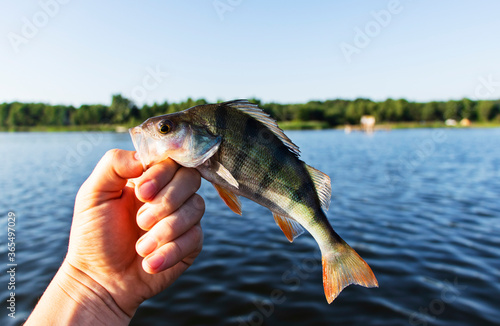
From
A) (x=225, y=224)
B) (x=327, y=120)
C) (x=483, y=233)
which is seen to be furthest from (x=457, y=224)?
(x=327, y=120)

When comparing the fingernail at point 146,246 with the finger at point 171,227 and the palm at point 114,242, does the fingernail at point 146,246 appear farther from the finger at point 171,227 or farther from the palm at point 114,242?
the palm at point 114,242

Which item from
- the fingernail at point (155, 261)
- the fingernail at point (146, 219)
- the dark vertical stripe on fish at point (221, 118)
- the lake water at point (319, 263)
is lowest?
the lake water at point (319, 263)

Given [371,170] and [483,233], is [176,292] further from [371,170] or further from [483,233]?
[371,170]

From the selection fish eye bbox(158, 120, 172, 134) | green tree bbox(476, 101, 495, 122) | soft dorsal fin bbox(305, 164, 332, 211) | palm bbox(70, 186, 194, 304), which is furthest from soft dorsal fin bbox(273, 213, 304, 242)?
green tree bbox(476, 101, 495, 122)

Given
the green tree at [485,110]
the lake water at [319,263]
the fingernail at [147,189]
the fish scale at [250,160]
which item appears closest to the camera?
the fingernail at [147,189]

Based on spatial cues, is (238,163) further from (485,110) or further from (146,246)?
(485,110)

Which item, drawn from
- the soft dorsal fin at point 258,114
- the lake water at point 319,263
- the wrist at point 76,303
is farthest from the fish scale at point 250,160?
the lake water at point 319,263
